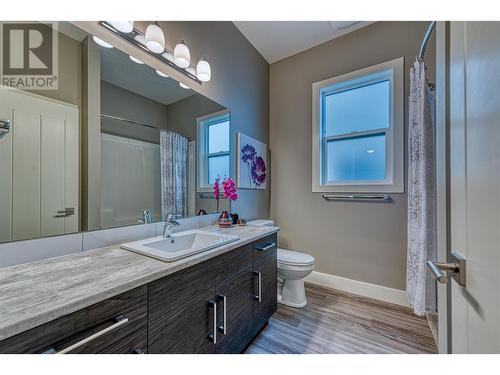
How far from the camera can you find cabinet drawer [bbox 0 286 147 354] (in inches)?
20.3

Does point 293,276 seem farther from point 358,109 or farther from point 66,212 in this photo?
point 358,109

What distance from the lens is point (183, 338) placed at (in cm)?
92

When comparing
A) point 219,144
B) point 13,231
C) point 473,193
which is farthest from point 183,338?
point 219,144

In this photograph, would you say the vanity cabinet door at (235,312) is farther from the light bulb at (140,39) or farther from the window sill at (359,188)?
the light bulb at (140,39)

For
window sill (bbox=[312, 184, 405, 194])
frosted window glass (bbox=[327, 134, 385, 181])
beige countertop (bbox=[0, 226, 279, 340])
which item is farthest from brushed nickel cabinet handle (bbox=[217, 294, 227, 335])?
frosted window glass (bbox=[327, 134, 385, 181])

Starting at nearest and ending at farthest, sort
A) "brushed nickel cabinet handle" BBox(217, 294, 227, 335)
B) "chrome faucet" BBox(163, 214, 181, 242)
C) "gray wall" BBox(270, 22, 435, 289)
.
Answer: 1. "brushed nickel cabinet handle" BBox(217, 294, 227, 335)
2. "chrome faucet" BBox(163, 214, 181, 242)
3. "gray wall" BBox(270, 22, 435, 289)

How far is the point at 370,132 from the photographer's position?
2168 mm

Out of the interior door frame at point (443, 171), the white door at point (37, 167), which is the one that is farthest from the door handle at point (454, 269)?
the white door at point (37, 167)

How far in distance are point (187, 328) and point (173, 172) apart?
1.03 meters

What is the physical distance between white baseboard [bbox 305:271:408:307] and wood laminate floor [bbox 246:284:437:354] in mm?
61

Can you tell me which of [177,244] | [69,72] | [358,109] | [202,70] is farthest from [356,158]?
[69,72]

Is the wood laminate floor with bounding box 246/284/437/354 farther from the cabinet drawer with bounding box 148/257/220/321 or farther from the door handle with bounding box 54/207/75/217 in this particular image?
the door handle with bounding box 54/207/75/217
